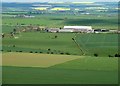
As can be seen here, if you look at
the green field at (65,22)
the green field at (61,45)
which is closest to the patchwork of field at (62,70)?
the green field at (61,45)

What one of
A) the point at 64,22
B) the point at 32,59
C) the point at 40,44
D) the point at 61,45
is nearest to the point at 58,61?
the point at 32,59

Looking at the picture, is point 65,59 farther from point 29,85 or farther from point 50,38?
point 50,38

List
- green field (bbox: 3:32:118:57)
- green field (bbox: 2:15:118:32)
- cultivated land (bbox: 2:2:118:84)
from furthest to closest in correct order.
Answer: green field (bbox: 2:15:118:32) → green field (bbox: 3:32:118:57) → cultivated land (bbox: 2:2:118:84)

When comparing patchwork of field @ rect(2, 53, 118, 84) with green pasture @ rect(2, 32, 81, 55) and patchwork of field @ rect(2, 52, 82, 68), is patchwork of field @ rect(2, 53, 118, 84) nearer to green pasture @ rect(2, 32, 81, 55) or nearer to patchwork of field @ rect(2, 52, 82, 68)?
patchwork of field @ rect(2, 52, 82, 68)

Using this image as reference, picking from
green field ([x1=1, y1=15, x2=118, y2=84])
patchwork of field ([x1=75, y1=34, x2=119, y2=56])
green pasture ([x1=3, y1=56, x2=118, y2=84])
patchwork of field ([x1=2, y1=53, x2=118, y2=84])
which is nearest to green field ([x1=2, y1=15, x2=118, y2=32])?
patchwork of field ([x1=75, y1=34, x2=119, y2=56])

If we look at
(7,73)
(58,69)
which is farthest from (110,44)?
(7,73)

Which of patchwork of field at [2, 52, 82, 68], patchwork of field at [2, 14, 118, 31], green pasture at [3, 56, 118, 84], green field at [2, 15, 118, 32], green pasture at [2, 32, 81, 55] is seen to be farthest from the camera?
patchwork of field at [2, 14, 118, 31]

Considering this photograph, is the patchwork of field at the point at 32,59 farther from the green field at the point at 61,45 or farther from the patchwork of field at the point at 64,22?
the patchwork of field at the point at 64,22

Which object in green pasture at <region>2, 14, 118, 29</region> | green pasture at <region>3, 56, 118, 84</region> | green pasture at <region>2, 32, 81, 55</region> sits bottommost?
green pasture at <region>2, 14, 118, 29</region>

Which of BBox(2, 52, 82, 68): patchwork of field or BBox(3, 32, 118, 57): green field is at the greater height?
BBox(2, 52, 82, 68): patchwork of field
